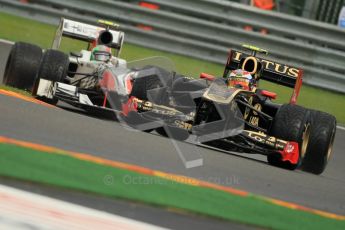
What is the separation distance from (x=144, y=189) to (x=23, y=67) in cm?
411

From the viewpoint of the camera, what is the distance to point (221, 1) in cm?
1520

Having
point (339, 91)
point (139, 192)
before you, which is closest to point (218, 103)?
point (139, 192)

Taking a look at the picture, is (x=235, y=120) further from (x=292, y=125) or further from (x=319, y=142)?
(x=319, y=142)

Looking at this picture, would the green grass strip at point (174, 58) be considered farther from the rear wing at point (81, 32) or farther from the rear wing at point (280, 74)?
the rear wing at point (280, 74)

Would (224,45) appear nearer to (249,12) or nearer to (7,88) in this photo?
(249,12)

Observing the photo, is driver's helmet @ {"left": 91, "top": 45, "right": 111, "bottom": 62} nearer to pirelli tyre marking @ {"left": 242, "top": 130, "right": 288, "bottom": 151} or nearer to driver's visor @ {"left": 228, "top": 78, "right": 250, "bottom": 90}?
driver's visor @ {"left": 228, "top": 78, "right": 250, "bottom": 90}

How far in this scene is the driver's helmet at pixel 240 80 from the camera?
32.6 feet

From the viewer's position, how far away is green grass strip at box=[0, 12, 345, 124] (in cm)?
1451

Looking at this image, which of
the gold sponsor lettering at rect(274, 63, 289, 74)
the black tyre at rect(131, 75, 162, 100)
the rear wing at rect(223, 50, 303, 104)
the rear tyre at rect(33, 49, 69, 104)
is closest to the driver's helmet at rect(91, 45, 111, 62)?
the rear tyre at rect(33, 49, 69, 104)

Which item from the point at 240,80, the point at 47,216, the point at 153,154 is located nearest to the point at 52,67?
the point at 240,80

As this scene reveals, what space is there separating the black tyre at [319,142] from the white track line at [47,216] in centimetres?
436

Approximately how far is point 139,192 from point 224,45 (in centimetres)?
928

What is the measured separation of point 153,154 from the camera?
302 inches

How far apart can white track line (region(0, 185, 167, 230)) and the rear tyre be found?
5.11 meters
